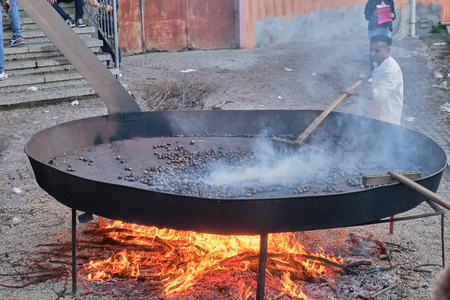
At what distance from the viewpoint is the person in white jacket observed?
5945mm

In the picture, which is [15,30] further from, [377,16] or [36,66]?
[377,16]

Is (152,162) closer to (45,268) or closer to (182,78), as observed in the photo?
(45,268)

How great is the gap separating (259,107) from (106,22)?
3616 mm

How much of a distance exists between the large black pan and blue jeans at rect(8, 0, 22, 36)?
4.19 metres

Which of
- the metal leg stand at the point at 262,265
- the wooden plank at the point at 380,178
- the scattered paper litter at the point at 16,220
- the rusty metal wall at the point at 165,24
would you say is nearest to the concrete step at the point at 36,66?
the rusty metal wall at the point at 165,24

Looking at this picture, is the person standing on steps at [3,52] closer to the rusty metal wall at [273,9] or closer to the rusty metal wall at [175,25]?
the rusty metal wall at [175,25]

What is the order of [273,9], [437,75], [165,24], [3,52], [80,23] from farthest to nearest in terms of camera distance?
[273,9]
[165,24]
[437,75]
[80,23]
[3,52]

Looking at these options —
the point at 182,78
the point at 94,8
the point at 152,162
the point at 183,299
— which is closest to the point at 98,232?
the point at 152,162

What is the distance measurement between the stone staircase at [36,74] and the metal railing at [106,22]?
221mm

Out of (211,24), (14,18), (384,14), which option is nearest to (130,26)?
(211,24)

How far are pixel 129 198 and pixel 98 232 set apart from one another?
75.0 inches

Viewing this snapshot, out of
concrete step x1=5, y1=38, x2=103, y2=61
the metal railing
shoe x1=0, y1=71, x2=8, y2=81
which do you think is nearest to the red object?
the metal railing

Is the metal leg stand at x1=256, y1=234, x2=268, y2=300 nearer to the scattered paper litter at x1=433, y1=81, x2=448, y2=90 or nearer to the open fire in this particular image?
the open fire

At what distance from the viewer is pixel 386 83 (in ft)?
19.6
